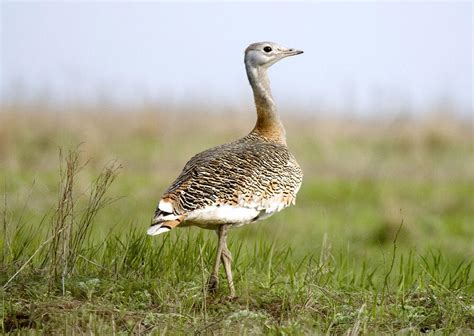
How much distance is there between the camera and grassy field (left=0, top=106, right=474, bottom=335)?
480 centimetres

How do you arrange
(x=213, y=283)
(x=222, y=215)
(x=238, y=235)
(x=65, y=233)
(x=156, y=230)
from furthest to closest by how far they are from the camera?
(x=238, y=235) → (x=213, y=283) → (x=222, y=215) → (x=65, y=233) → (x=156, y=230)

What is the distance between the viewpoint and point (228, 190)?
5.21 meters

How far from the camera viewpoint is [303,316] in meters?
4.79

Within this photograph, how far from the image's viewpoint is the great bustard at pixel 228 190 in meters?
5.03

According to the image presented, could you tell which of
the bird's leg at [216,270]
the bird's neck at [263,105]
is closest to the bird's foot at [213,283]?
the bird's leg at [216,270]

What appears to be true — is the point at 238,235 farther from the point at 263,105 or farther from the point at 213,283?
the point at 213,283

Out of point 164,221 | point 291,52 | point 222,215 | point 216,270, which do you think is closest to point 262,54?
point 291,52

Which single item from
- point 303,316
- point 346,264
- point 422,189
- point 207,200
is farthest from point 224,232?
point 422,189

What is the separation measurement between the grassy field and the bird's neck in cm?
71

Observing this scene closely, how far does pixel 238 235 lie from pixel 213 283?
3.36 meters

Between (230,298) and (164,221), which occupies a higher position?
(164,221)

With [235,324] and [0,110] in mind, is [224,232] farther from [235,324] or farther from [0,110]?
[0,110]

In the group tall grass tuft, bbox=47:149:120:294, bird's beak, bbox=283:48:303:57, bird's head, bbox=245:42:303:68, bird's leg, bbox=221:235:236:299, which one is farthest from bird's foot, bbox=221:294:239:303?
bird's beak, bbox=283:48:303:57

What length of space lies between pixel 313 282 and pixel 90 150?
866 centimetres
